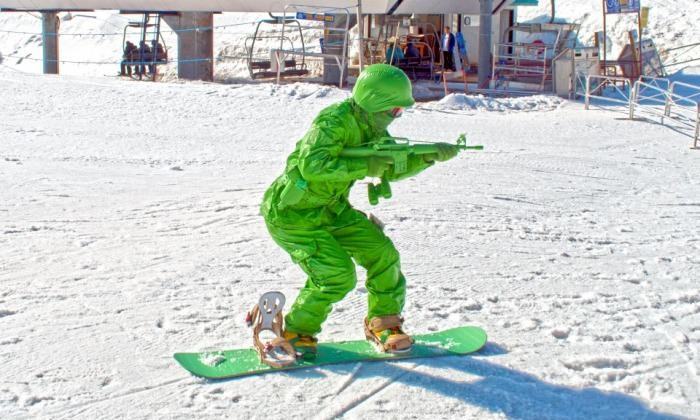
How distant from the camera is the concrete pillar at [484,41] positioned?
60.4 feet

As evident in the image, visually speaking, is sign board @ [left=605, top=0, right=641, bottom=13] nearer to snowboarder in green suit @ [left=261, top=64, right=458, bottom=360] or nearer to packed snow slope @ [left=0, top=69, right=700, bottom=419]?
packed snow slope @ [left=0, top=69, right=700, bottom=419]

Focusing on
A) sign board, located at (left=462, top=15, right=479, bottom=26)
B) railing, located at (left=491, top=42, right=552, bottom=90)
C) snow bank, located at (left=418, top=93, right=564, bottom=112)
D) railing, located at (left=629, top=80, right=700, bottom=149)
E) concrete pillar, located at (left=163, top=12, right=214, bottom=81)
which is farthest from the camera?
sign board, located at (left=462, top=15, right=479, bottom=26)

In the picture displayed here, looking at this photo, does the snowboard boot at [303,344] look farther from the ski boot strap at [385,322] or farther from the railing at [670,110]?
the railing at [670,110]

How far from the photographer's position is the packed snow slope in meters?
4.02

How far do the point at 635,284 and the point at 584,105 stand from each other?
10.1 m

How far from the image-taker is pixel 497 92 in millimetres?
17750

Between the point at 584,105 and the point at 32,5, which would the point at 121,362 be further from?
the point at 32,5

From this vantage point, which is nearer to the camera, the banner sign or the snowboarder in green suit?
the snowboarder in green suit

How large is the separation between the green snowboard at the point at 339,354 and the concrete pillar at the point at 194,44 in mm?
17392

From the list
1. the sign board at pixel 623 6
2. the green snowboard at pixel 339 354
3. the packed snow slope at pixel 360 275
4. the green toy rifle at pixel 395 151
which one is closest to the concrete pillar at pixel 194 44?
the sign board at pixel 623 6

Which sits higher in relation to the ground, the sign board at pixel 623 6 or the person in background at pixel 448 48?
the sign board at pixel 623 6

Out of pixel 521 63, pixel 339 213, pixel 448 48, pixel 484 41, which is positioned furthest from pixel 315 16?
pixel 339 213

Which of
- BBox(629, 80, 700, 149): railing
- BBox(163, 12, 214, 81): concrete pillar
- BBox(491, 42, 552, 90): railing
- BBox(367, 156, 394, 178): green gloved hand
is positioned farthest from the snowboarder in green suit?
BBox(163, 12, 214, 81): concrete pillar

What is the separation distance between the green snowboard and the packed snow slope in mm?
68
